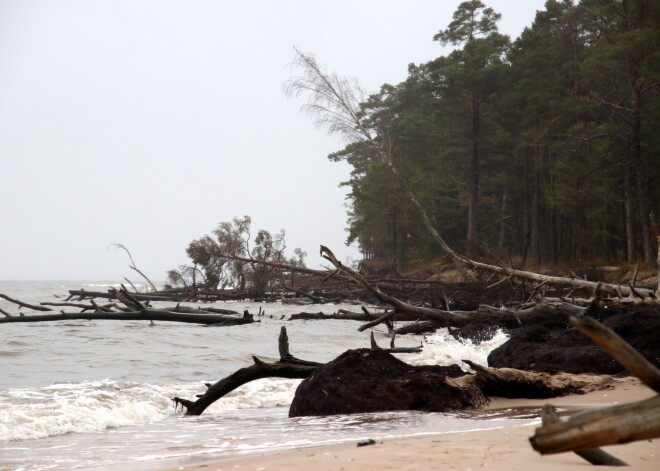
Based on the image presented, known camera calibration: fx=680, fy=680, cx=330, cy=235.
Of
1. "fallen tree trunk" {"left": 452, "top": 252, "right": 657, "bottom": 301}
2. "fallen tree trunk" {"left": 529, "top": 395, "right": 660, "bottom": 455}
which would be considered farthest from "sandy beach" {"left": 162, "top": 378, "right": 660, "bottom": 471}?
"fallen tree trunk" {"left": 452, "top": 252, "right": 657, "bottom": 301}

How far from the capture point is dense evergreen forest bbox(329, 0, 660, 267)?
25750mm

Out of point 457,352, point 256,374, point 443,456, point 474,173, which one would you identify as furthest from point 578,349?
point 474,173

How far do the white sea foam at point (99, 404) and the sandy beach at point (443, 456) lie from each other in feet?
9.60

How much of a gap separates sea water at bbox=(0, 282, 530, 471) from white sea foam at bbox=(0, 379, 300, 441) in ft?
0.04

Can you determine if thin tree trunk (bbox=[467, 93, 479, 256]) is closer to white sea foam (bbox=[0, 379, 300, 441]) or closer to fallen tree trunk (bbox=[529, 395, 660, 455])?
white sea foam (bbox=[0, 379, 300, 441])

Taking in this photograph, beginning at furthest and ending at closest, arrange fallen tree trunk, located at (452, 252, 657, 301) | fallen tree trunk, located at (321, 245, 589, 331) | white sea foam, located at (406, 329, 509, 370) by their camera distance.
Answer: fallen tree trunk, located at (452, 252, 657, 301), white sea foam, located at (406, 329, 509, 370), fallen tree trunk, located at (321, 245, 589, 331)

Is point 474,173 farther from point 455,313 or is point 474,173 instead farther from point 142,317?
point 455,313

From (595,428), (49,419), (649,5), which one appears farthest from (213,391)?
(649,5)

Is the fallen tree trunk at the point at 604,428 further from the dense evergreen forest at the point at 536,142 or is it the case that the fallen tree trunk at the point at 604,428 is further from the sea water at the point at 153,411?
the dense evergreen forest at the point at 536,142

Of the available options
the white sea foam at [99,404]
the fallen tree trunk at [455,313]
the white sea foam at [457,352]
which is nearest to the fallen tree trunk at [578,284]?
the fallen tree trunk at [455,313]

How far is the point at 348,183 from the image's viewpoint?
2458 inches

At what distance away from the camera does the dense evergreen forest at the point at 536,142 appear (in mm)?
25750

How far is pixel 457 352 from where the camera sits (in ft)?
37.5

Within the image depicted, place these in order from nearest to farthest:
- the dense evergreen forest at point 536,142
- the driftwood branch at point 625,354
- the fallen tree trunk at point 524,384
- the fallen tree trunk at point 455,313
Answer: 1. the driftwood branch at point 625,354
2. the fallen tree trunk at point 524,384
3. the fallen tree trunk at point 455,313
4. the dense evergreen forest at point 536,142
